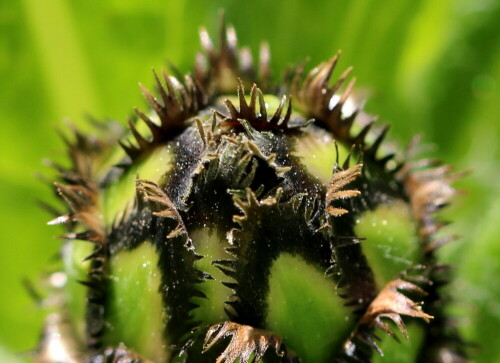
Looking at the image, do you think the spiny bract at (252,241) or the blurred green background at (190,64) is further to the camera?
the blurred green background at (190,64)

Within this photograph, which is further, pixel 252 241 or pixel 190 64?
pixel 190 64

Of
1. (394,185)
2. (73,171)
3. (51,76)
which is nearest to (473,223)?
(394,185)

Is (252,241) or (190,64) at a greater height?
(190,64)

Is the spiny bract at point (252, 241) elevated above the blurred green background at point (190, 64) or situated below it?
below

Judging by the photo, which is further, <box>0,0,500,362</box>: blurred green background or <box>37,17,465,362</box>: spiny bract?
<box>0,0,500,362</box>: blurred green background

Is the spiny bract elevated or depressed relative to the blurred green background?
depressed
